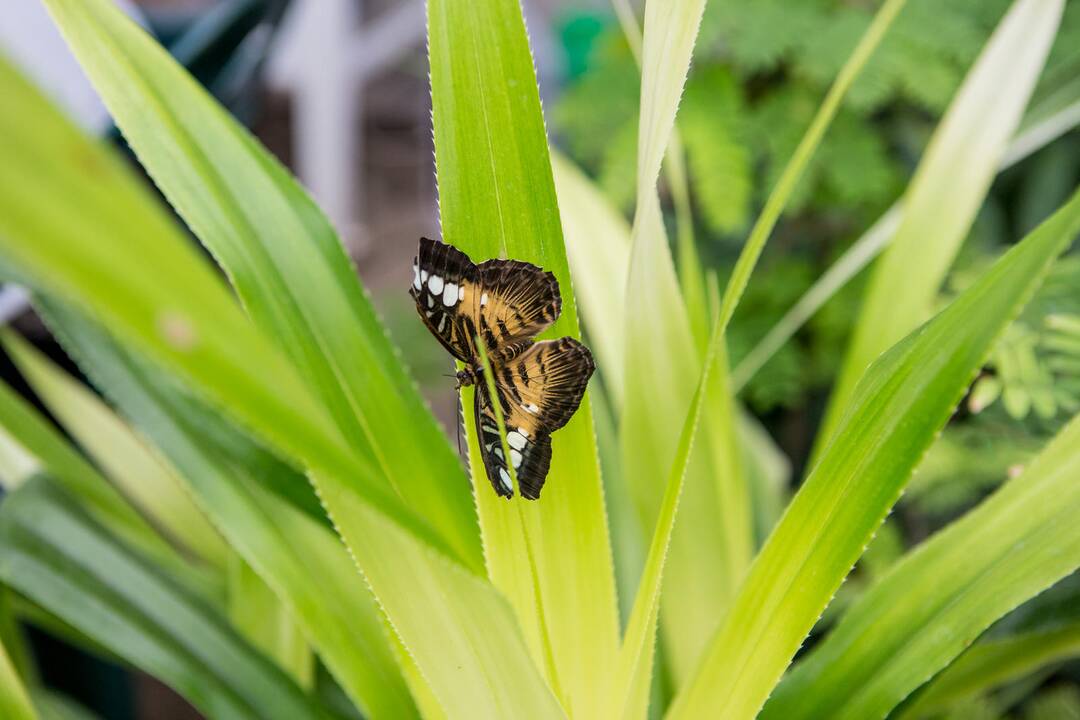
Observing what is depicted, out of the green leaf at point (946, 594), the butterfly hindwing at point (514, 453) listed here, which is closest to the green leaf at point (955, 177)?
the green leaf at point (946, 594)

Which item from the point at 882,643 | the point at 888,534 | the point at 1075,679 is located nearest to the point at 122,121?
the point at 882,643

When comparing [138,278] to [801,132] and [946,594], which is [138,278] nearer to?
[946,594]

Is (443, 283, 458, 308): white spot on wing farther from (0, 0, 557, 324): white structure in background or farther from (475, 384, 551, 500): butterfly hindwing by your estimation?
(0, 0, 557, 324): white structure in background

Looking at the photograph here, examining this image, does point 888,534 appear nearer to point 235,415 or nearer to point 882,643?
point 882,643

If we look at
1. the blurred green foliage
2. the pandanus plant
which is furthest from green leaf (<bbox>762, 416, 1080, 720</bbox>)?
the blurred green foliage

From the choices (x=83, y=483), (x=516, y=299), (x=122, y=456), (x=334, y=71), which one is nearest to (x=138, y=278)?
(x=516, y=299)

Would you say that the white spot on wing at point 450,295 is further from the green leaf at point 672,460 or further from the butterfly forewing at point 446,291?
the green leaf at point 672,460
